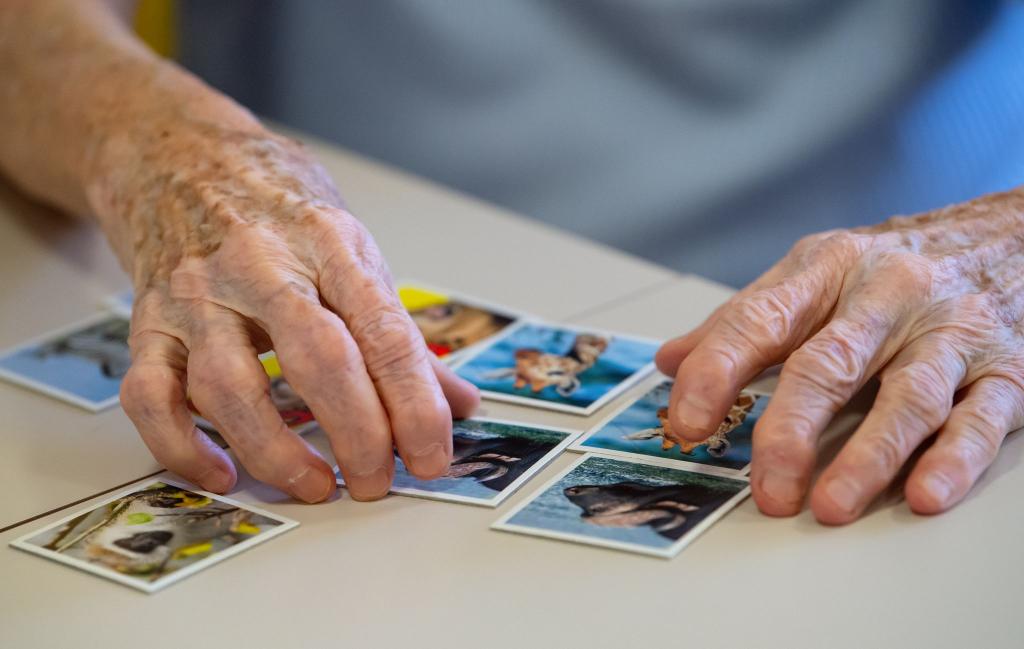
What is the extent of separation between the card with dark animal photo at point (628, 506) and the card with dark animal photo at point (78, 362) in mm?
497

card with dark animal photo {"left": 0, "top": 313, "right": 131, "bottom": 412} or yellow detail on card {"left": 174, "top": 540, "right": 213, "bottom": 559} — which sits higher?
card with dark animal photo {"left": 0, "top": 313, "right": 131, "bottom": 412}

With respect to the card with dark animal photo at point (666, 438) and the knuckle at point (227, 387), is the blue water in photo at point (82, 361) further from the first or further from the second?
the card with dark animal photo at point (666, 438)

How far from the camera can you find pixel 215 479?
2.89ft

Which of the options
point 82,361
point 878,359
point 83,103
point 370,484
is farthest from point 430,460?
point 83,103

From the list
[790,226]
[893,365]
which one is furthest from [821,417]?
[790,226]

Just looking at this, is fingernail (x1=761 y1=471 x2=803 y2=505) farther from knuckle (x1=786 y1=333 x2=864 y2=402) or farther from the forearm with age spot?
the forearm with age spot

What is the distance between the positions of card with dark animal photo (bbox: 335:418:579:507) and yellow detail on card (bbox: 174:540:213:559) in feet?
0.42

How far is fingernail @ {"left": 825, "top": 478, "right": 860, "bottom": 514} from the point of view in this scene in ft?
2.54

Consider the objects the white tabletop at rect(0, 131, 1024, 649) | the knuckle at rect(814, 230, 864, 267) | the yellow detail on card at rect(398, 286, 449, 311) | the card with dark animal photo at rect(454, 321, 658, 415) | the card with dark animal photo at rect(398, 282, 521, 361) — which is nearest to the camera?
the white tabletop at rect(0, 131, 1024, 649)

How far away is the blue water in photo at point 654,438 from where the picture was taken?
0.89 m

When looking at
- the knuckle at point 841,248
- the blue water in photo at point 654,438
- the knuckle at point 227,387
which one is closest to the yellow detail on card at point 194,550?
the knuckle at point 227,387

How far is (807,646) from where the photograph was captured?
2.19ft

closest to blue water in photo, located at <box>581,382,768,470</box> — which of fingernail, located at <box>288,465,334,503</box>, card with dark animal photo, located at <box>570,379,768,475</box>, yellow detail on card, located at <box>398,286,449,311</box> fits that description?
card with dark animal photo, located at <box>570,379,768,475</box>

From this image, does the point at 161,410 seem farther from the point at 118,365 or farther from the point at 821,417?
the point at 821,417
